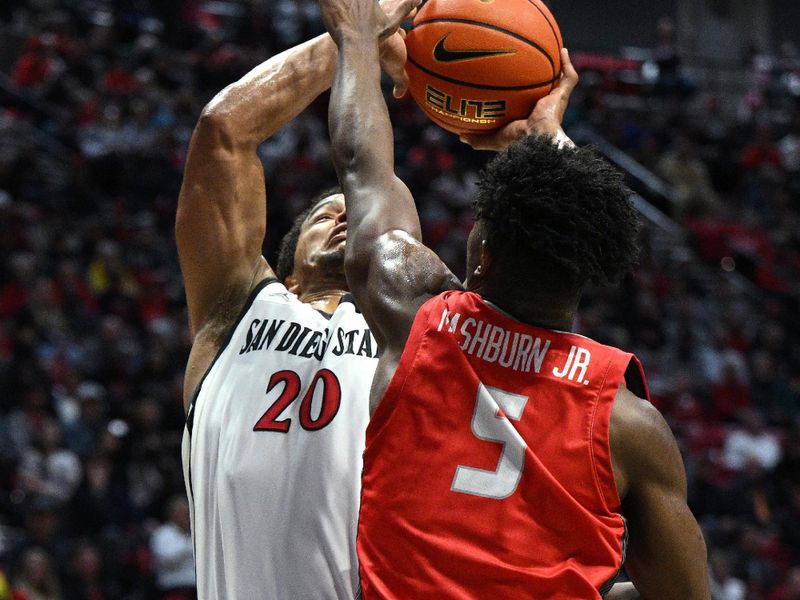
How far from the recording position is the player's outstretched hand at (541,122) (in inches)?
128

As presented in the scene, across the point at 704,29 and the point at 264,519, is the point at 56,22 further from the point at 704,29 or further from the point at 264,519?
the point at 704,29

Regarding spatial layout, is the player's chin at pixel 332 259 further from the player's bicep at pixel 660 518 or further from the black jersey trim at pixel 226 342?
the player's bicep at pixel 660 518

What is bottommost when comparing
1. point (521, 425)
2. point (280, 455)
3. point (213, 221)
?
point (280, 455)

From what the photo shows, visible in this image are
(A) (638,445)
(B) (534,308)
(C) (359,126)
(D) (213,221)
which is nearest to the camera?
(A) (638,445)

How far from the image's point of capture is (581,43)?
715 inches

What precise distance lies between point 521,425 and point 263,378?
1.05m

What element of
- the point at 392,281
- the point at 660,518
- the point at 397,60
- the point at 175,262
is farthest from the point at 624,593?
the point at 175,262

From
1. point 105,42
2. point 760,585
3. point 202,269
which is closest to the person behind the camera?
point 202,269

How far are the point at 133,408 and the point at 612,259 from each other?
6.69 meters

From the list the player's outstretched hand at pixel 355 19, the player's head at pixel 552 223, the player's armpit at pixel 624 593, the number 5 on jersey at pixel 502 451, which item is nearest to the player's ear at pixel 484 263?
the player's head at pixel 552 223

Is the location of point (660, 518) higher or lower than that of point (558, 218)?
lower

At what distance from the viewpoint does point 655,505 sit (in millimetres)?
2234

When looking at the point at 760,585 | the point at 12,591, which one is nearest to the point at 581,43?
the point at 760,585

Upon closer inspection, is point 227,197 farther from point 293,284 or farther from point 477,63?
point 477,63
